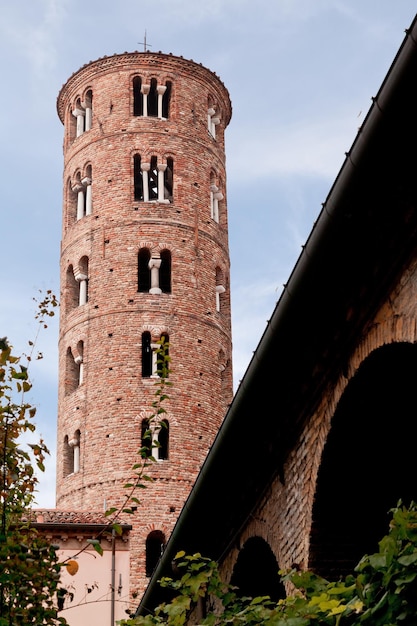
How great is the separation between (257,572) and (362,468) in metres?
3.81

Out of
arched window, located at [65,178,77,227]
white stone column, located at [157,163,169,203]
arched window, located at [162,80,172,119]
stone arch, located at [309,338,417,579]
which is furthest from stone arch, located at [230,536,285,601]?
arched window, located at [162,80,172,119]

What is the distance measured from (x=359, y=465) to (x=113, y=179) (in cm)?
2573

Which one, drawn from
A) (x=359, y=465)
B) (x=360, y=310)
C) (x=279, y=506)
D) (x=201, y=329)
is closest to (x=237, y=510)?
(x=279, y=506)

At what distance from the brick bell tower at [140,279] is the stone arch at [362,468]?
20484 millimetres

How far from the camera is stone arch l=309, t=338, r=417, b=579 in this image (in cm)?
843

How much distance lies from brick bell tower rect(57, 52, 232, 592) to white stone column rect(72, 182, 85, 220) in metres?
0.04

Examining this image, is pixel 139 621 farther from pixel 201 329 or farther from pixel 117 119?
pixel 117 119

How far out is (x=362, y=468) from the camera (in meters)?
9.14

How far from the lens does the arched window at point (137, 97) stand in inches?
1388

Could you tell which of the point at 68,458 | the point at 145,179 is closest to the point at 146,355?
the point at 68,458

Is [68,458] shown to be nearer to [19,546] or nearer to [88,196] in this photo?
[88,196]

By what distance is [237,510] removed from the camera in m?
11.8

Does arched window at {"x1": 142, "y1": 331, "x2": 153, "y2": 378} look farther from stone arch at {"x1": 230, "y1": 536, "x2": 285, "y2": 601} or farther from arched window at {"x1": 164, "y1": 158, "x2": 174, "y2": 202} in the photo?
stone arch at {"x1": 230, "y1": 536, "x2": 285, "y2": 601}

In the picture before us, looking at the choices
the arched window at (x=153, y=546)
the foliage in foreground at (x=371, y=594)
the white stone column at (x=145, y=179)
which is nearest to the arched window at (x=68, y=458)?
the arched window at (x=153, y=546)
